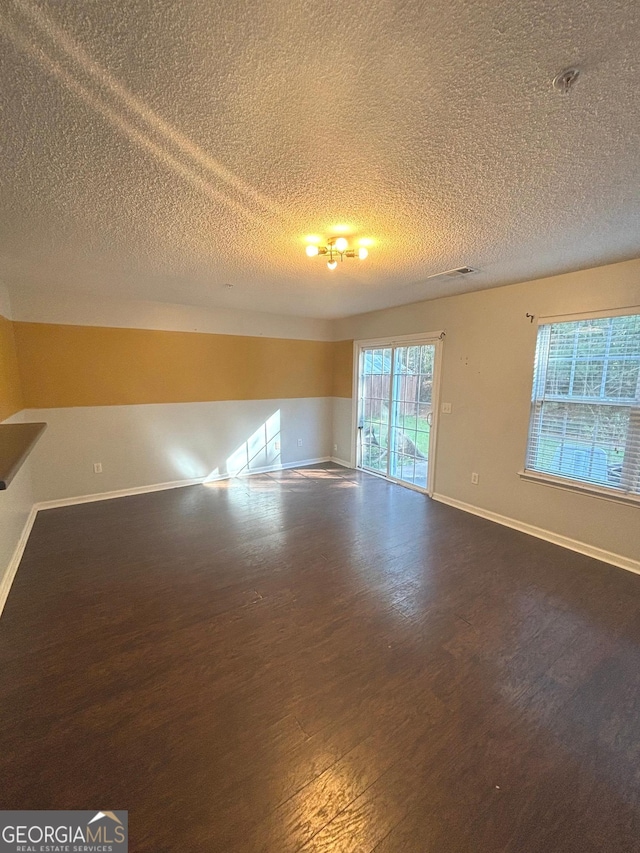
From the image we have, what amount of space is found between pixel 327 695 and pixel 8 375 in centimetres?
387

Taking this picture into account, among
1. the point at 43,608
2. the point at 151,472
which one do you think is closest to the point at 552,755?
the point at 43,608

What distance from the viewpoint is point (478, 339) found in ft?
12.4

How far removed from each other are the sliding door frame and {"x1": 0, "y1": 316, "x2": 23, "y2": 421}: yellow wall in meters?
4.35

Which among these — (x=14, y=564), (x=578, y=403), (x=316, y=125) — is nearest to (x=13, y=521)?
(x=14, y=564)

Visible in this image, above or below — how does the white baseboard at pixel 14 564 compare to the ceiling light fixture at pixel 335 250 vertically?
below

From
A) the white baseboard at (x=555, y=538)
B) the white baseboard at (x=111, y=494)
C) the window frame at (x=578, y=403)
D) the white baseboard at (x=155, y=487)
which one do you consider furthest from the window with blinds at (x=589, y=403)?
the white baseboard at (x=111, y=494)

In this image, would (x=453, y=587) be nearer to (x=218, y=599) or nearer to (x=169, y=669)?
(x=218, y=599)

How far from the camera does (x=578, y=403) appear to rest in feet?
9.98

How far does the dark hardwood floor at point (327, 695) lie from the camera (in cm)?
122

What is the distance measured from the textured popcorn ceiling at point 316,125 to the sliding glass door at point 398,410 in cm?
219

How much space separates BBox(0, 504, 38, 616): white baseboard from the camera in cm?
232

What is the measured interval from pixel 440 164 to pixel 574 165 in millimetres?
598

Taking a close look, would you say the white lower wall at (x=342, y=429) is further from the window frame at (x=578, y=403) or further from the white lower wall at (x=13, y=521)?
the white lower wall at (x=13, y=521)
